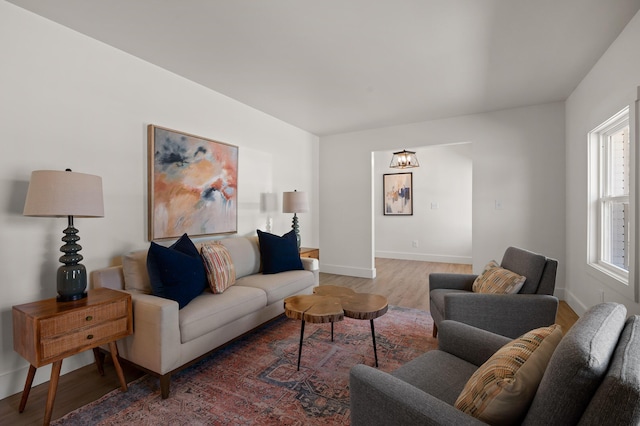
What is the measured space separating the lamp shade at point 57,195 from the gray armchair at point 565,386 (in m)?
1.86

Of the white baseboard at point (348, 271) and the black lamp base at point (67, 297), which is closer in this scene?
the black lamp base at point (67, 297)

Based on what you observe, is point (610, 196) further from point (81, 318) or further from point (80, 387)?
point (80, 387)

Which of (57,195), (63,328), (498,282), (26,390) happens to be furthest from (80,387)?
(498,282)

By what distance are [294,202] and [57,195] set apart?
105 inches

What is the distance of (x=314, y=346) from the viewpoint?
8.39 ft

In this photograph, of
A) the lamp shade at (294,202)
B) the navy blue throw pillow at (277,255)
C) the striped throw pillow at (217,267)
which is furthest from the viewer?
the lamp shade at (294,202)

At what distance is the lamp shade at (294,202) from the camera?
4.17 metres

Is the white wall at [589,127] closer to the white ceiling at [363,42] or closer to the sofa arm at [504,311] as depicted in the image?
the white ceiling at [363,42]

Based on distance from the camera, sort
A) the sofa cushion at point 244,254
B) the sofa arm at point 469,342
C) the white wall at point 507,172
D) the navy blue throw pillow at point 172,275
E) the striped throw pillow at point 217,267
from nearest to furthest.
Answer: the sofa arm at point 469,342 < the navy blue throw pillow at point 172,275 < the striped throw pillow at point 217,267 < the sofa cushion at point 244,254 < the white wall at point 507,172

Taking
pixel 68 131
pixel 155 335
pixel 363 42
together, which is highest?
pixel 363 42

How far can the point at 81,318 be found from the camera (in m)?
1.79

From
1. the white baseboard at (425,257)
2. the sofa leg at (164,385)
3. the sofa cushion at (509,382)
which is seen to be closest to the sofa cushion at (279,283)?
the sofa leg at (164,385)

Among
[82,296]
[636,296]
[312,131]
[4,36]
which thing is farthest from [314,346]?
[312,131]

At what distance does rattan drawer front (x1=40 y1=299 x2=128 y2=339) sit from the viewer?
166cm
